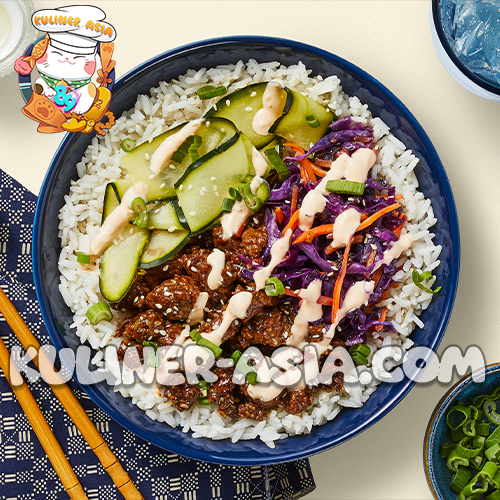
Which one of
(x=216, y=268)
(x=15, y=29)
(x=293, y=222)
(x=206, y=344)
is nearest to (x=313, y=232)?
(x=293, y=222)

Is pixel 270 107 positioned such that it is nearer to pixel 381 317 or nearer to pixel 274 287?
pixel 274 287

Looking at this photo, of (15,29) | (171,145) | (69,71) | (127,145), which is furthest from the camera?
(15,29)

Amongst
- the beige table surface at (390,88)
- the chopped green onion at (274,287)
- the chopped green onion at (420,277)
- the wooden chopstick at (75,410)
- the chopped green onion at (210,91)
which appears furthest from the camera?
the beige table surface at (390,88)

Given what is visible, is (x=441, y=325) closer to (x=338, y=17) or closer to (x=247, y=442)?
(x=247, y=442)

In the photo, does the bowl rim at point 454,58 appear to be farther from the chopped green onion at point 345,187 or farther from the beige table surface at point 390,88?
the chopped green onion at point 345,187

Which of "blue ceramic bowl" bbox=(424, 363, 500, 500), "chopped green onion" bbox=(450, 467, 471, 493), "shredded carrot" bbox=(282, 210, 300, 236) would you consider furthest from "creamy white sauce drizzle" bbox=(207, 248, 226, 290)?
"chopped green onion" bbox=(450, 467, 471, 493)

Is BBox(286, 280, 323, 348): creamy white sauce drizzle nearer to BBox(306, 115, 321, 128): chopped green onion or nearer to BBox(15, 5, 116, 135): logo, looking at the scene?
BBox(306, 115, 321, 128): chopped green onion

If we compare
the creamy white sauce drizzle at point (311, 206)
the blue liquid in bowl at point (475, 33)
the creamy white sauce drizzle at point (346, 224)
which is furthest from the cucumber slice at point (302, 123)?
the blue liquid in bowl at point (475, 33)
